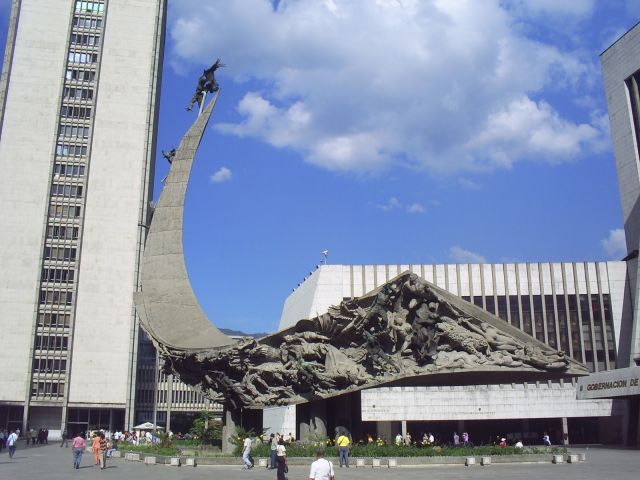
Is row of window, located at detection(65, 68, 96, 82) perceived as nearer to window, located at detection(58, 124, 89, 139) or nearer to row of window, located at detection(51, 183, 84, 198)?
window, located at detection(58, 124, 89, 139)

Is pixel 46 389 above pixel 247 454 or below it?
above

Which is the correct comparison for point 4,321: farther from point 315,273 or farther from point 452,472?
point 452,472

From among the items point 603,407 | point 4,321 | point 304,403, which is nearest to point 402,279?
point 304,403

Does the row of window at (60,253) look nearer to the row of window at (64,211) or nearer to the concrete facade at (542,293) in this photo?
the row of window at (64,211)

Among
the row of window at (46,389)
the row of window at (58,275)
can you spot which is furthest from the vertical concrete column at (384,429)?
the row of window at (58,275)

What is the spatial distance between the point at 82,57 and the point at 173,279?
144 ft

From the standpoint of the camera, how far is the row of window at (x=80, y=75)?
197 feet

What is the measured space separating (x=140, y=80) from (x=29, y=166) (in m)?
13.1

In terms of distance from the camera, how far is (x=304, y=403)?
22594 millimetres

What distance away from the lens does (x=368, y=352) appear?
69.8 ft

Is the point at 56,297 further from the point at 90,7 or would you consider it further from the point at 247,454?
the point at 247,454

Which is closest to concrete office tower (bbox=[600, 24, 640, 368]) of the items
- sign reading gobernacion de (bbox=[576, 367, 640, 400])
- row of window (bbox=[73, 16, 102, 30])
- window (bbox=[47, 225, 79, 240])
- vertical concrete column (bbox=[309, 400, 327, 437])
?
sign reading gobernacion de (bbox=[576, 367, 640, 400])

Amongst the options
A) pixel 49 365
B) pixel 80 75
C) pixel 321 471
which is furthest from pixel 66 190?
pixel 321 471

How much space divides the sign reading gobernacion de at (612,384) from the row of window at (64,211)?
4448cm
